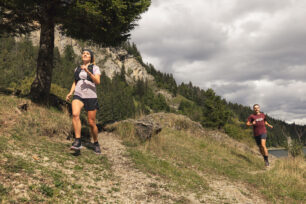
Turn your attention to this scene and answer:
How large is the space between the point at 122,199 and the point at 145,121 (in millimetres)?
5190

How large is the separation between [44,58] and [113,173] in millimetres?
6536

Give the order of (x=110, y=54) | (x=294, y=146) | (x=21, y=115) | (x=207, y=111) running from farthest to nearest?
(x=110, y=54) < (x=207, y=111) < (x=294, y=146) < (x=21, y=115)

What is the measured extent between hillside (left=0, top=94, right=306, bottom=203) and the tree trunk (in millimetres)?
1262

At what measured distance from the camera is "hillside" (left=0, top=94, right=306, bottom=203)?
9.95 ft

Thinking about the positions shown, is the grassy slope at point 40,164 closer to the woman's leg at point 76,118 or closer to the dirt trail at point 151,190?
the dirt trail at point 151,190

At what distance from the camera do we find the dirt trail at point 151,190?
360cm

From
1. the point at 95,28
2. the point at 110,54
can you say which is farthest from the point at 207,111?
the point at 110,54

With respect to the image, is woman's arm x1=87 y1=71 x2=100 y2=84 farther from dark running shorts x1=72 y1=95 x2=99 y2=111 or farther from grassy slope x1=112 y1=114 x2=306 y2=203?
grassy slope x1=112 y1=114 x2=306 y2=203

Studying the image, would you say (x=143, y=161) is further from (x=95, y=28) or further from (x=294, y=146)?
(x=294, y=146)

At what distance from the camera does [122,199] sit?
333cm

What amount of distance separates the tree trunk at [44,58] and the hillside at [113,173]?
1262mm

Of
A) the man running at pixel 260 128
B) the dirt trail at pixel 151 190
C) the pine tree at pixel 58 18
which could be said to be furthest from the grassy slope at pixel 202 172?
the pine tree at pixel 58 18

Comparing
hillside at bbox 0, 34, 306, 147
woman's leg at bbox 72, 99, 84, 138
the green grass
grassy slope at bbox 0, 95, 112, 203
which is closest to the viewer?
grassy slope at bbox 0, 95, 112, 203

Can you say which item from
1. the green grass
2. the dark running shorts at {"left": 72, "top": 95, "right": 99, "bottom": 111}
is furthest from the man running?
the dark running shorts at {"left": 72, "top": 95, "right": 99, "bottom": 111}
